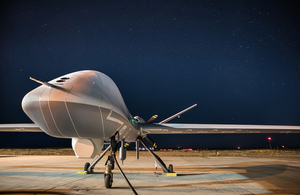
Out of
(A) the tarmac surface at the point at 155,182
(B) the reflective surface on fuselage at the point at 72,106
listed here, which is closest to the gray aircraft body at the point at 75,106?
(B) the reflective surface on fuselage at the point at 72,106

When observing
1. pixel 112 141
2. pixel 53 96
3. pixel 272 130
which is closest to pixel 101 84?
pixel 53 96

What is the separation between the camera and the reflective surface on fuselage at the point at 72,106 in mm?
3635

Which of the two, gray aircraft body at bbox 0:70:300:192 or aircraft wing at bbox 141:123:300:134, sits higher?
gray aircraft body at bbox 0:70:300:192

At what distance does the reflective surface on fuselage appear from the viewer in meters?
3.63

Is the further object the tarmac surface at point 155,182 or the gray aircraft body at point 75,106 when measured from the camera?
the tarmac surface at point 155,182

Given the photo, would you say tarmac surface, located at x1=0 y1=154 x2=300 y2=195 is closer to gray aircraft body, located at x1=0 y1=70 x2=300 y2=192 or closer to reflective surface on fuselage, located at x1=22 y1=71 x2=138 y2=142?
gray aircraft body, located at x1=0 y1=70 x2=300 y2=192

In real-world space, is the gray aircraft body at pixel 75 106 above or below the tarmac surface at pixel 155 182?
above

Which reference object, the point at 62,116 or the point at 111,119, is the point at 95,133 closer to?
the point at 111,119

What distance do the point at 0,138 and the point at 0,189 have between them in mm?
81276

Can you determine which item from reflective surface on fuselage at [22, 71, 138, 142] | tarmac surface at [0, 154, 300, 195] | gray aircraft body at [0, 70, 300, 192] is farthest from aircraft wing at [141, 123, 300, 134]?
reflective surface on fuselage at [22, 71, 138, 142]

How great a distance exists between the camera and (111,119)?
468 centimetres

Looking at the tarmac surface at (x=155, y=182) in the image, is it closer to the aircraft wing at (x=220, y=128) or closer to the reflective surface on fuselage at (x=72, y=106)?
the aircraft wing at (x=220, y=128)

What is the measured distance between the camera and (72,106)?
3.68 metres

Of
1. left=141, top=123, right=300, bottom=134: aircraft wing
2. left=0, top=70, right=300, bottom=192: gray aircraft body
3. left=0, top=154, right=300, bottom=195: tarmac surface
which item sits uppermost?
left=0, top=70, right=300, bottom=192: gray aircraft body
